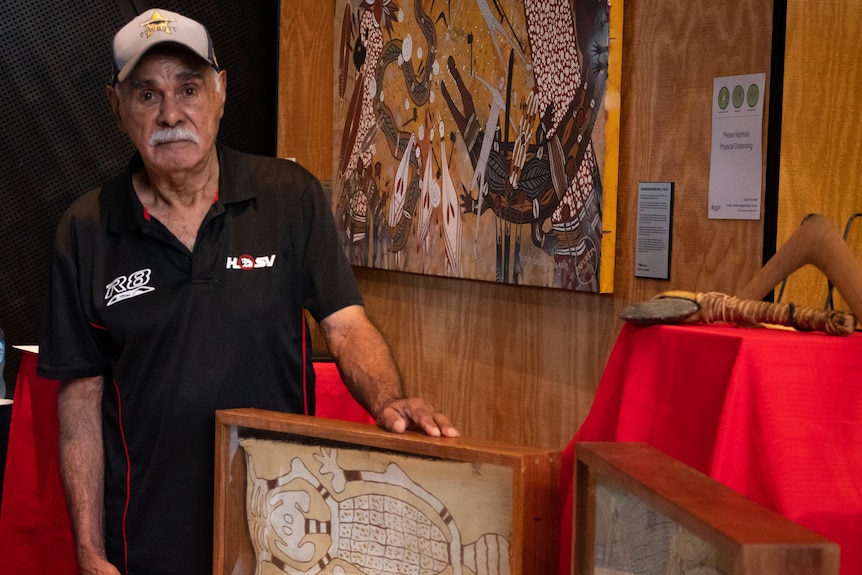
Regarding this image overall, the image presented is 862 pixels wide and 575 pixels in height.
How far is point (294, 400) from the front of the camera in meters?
1.92

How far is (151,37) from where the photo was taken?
74.2 inches

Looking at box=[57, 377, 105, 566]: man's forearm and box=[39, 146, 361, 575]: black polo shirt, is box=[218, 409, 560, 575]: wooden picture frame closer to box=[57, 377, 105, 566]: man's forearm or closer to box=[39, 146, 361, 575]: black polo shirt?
box=[39, 146, 361, 575]: black polo shirt

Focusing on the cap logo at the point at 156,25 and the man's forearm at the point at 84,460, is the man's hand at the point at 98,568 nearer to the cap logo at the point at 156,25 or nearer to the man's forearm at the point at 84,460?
the man's forearm at the point at 84,460

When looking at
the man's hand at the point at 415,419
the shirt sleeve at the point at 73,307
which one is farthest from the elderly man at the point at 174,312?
the man's hand at the point at 415,419

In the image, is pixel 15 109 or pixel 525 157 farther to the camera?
pixel 15 109

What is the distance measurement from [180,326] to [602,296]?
4.34 feet

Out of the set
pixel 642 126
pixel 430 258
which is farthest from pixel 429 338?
pixel 642 126

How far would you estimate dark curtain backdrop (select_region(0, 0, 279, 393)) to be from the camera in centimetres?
411

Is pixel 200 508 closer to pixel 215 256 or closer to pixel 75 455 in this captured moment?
pixel 75 455

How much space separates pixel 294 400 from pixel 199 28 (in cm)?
72

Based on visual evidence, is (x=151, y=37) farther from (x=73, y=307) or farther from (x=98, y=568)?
(x=98, y=568)

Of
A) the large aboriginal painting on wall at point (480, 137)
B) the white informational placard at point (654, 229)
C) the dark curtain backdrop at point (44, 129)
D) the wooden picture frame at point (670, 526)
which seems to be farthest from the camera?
the dark curtain backdrop at point (44, 129)

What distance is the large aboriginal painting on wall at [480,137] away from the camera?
272 cm

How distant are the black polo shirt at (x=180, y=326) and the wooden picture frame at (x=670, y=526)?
2.99 ft
